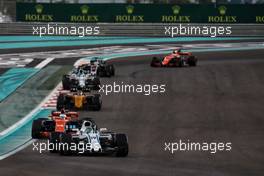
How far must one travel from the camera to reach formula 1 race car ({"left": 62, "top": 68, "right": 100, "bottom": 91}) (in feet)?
109

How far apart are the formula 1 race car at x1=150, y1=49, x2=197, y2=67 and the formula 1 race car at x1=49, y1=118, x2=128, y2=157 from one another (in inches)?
801

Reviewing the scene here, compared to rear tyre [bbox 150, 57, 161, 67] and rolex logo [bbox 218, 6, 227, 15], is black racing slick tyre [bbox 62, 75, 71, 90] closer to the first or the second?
rear tyre [bbox 150, 57, 161, 67]

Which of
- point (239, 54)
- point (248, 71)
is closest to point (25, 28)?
point (239, 54)

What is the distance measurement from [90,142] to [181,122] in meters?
6.42

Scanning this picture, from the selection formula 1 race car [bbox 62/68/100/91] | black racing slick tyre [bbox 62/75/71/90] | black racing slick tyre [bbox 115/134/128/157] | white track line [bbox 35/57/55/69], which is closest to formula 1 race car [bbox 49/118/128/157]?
black racing slick tyre [bbox 115/134/128/157]

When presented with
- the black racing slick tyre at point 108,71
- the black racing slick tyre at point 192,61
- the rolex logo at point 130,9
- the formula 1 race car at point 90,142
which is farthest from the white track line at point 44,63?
the formula 1 race car at point 90,142

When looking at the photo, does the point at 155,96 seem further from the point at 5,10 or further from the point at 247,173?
the point at 5,10

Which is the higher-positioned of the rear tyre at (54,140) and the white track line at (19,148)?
the rear tyre at (54,140)

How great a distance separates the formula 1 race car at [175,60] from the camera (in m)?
41.6

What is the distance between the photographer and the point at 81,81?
3341 cm

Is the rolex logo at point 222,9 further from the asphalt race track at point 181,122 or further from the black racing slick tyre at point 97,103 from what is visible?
the black racing slick tyre at point 97,103

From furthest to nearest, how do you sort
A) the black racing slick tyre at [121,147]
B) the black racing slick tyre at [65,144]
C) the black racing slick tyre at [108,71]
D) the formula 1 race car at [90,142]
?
the black racing slick tyre at [108,71], the black racing slick tyre at [121,147], the formula 1 race car at [90,142], the black racing slick tyre at [65,144]

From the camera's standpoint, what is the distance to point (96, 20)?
186ft

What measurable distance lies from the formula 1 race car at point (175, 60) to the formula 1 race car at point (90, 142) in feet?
66.8
